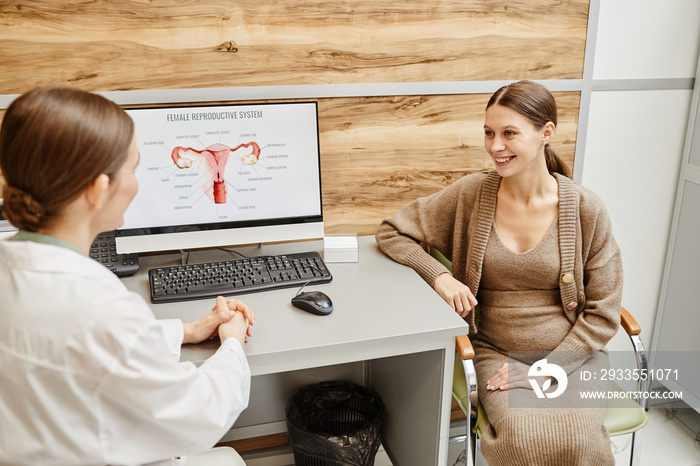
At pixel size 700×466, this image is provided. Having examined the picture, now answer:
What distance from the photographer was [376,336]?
1.36 meters

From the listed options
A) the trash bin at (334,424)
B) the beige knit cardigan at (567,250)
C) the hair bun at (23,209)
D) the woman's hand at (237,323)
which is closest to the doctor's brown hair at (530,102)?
the beige knit cardigan at (567,250)

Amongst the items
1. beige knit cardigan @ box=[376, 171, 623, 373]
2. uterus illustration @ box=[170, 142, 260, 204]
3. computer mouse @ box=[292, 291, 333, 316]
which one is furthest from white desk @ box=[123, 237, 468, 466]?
uterus illustration @ box=[170, 142, 260, 204]

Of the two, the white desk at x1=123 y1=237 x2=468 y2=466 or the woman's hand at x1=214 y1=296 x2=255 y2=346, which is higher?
the woman's hand at x1=214 y1=296 x2=255 y2=346

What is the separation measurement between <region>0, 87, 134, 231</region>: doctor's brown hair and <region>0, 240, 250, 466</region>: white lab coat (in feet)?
0.21

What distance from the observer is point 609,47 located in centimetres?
213

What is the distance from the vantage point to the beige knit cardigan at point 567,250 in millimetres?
1675

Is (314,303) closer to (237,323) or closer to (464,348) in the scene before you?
(237,323)

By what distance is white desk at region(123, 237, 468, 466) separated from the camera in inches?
52.5

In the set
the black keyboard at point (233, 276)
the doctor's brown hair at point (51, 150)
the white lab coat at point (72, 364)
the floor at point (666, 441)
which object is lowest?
the floor at point (666, 441)

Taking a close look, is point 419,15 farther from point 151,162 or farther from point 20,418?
point 20,418

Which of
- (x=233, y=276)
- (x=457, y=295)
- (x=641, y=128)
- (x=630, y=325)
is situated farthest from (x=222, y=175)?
(x=641, y=128)

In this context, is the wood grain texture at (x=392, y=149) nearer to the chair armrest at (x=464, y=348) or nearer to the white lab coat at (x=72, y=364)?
the chair armrest at (x=464, y=348)

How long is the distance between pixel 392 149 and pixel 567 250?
70 cm

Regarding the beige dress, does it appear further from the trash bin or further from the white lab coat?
the white lab coat
